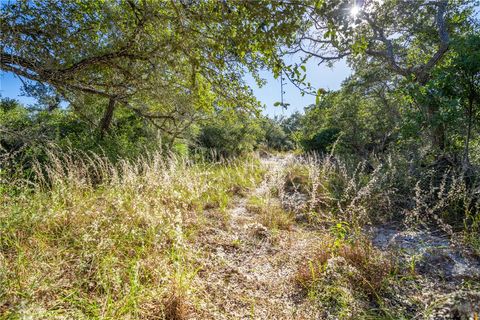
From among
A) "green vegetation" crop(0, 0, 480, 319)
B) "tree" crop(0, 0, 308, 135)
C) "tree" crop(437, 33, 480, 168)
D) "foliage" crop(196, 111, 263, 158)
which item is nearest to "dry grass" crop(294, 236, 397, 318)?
"green vegetation" crop(0, 0, 480, 319)

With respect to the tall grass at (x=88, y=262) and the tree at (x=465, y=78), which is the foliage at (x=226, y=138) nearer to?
the tree at (x=465, y=78)

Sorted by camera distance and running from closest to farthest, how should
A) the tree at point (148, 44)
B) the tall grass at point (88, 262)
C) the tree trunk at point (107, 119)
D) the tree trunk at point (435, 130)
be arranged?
the tall grass at point (88, 262) < the tree at point (148, 44) < the tree trunk at point (435, 130) < the tree trunk at point (107, 119)

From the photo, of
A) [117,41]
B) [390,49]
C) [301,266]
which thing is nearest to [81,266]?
[301,266]

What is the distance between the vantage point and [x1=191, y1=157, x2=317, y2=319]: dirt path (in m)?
1.81

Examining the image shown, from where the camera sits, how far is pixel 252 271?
7.64ft

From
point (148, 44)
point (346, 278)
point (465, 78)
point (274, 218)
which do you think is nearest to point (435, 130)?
point (465, 78)

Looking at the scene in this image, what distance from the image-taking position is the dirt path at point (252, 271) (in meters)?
1.81

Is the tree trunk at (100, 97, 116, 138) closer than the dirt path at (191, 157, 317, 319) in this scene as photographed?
No

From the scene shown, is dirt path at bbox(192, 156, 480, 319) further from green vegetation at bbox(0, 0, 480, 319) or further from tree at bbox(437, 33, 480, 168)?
tree at bbox(437, 33, 480, 168)

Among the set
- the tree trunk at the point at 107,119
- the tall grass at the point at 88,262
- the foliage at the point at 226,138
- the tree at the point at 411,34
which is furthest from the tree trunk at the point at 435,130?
the foliage at the point at 226,138

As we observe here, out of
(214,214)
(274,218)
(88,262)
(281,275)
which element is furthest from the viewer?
(214,214)

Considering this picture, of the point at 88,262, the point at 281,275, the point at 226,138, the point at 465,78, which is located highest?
the point at 226,138

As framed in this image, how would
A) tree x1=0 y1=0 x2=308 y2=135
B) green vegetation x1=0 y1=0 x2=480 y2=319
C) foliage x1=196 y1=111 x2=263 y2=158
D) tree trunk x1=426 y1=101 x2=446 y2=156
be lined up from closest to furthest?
green vegetation x1=0 y1=0 x2=480 y2=319
tree x1=0 y1=0 x2=308 y2=135
tree trunk x1=426 y1=101 x2=446 y2=156
foliage x1=196 y1=111 x2=263 y2=158

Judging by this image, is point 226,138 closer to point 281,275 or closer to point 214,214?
A: point 214,214
